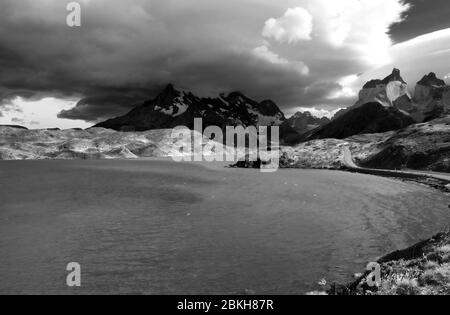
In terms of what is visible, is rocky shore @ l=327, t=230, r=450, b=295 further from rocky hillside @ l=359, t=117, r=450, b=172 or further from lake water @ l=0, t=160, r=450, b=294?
rocky hillside @ l=359, t=117, r=450, b=172

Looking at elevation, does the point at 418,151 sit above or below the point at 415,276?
Result: above

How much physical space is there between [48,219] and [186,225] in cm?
2107

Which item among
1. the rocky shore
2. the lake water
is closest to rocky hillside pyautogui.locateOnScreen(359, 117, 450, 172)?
the lake water

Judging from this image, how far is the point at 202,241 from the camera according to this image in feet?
132

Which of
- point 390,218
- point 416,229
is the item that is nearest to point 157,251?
point 416,229

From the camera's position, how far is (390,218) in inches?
2148

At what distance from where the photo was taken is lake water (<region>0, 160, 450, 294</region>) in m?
28.6

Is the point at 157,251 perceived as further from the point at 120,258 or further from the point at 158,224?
the point at 158,224

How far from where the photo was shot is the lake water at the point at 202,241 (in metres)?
28.6

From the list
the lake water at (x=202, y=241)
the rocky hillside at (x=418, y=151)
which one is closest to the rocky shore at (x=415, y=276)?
the lake water at (x=202, y=241)

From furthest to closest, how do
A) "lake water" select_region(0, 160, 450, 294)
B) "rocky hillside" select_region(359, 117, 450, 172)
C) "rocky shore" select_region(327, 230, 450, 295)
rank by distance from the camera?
"rocky hillside" select_region(359, 117, 450, 172), "lake water" select_region(0, 160, 450, 294), "rocky shore" select_region(327, 230, 450, 295)

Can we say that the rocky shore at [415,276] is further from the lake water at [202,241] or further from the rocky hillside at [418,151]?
the rocky hillside at [418,151]

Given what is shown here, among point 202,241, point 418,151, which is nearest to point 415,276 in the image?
point 202,241

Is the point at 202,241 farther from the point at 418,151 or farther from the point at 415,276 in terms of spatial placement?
the point at 418,151
